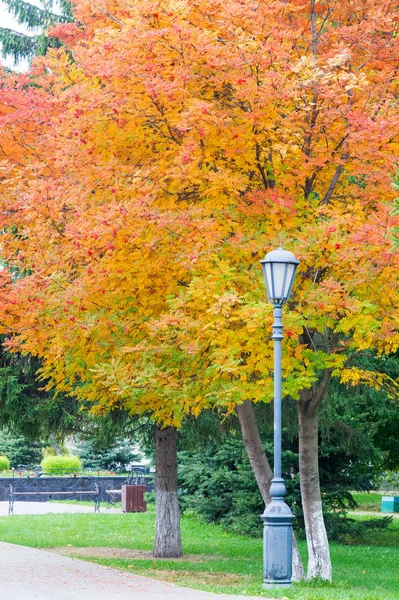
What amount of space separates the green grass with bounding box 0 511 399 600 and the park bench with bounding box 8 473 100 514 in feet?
21.6

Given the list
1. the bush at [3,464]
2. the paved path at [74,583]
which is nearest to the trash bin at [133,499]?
the bush at [3,464]

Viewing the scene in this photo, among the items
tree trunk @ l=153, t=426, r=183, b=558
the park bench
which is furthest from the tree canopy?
the park bench

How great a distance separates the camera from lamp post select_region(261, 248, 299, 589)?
1088 cm

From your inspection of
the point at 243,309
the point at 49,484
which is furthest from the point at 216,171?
the point at 49,484

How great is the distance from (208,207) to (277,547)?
4.43 meters

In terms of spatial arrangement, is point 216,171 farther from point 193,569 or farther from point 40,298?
point 193,569

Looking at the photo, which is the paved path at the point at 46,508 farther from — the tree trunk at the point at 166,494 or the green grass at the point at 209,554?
the tree trunk at the point at 166,494

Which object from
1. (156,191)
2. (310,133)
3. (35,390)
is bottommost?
(35,390)

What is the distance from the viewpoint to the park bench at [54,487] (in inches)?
1345

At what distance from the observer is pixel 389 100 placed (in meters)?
12.4

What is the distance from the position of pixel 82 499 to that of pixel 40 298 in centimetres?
2424

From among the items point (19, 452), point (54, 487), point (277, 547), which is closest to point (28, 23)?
point (277, 547)

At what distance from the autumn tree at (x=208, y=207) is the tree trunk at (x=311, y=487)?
1421mm

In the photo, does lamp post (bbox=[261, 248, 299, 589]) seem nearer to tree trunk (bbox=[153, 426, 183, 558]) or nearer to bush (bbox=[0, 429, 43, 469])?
tree trunk (bbox=[153, 426, 183, 558])
